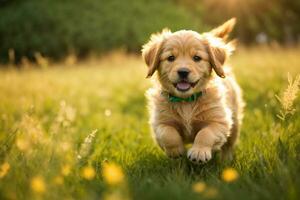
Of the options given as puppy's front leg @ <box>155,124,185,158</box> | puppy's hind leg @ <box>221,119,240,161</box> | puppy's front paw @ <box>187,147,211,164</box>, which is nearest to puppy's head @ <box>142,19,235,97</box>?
puppy's front leg @ <box>155,124,185,158</box>

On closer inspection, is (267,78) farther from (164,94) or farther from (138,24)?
(138,24)

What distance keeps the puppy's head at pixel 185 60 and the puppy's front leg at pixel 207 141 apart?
13.3 inches

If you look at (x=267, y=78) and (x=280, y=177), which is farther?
(x=267, y=78)

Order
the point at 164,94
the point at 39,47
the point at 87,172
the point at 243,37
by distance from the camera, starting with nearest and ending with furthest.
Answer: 1. the point at 87,172
2. the point at 164,94
3. the point at 39,47
4. the point at 243,37

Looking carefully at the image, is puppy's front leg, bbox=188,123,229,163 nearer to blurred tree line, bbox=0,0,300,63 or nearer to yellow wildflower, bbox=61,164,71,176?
yellow wildflower, bbox=61,164,71,176

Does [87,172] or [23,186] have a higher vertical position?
[87,172]

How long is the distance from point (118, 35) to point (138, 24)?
2.55 feet

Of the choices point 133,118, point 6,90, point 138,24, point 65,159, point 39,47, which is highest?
point 65,159

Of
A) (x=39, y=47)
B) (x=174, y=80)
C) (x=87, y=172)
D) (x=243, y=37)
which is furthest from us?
(x=243, y=37)

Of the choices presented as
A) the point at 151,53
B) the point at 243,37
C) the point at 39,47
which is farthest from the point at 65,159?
the point at 243,37

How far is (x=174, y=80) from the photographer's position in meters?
3.39

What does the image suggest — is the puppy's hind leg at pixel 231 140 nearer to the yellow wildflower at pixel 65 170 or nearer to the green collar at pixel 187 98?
Result: the green collar at pixel 187 98

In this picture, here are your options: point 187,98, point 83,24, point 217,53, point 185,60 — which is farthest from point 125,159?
point 83,24

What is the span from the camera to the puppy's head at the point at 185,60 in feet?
11.1
